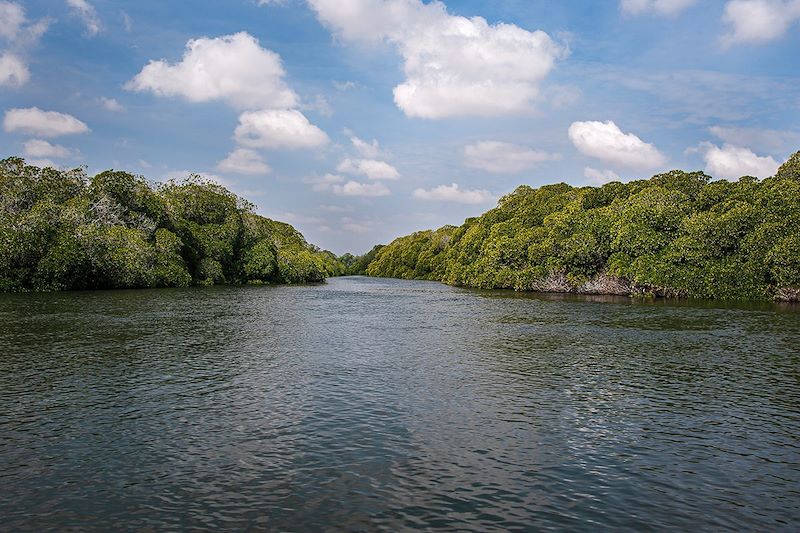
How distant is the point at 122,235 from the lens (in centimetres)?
8331

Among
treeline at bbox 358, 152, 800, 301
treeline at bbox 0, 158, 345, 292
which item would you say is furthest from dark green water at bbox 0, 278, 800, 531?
treeline at bbox 0, 158, 345, 292

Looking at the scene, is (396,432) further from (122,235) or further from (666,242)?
(122,235)

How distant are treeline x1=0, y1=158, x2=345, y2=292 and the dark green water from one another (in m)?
42.0

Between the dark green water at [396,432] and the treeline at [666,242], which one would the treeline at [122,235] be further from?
the treeline at [666,242]

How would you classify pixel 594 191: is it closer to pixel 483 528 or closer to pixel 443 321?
pixel 443 321

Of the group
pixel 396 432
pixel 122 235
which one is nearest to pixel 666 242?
pixel 396 432

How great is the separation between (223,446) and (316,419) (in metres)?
3.63

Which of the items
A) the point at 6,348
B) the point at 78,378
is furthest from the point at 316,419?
the point at 6,348

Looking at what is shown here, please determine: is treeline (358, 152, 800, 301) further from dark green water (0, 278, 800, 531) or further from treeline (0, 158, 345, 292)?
treeline (0, 158, 345, 292)

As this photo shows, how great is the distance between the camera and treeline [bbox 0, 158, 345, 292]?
72250mm

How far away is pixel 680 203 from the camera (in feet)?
259

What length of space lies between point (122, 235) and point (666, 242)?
79.5 metres

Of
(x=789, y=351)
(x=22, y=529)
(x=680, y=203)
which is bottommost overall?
(x=22, y=529)

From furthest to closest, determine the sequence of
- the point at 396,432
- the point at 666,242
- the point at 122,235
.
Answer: the point at 122,235
the point at 666,242
the point at 396,432
